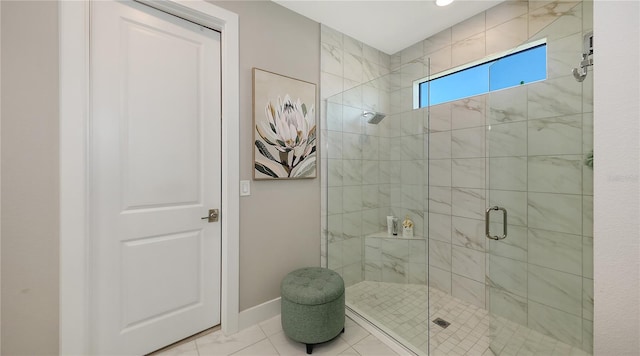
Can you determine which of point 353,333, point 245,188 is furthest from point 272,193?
point 353,333

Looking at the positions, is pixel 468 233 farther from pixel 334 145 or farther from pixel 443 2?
pixel 443 2

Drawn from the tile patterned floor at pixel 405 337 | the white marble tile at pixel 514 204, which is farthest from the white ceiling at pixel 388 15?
the tile patterned floor at pixel 405 337

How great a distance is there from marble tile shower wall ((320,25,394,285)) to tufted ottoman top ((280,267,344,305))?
437 millimetres

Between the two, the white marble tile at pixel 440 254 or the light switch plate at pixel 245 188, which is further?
the white marble tile at pixel 440 254

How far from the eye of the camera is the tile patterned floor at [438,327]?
136 cm

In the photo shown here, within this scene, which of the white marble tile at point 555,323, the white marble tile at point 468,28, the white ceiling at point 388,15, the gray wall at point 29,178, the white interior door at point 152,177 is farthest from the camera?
the white marble tile at point 468,28

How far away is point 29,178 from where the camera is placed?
1.12m

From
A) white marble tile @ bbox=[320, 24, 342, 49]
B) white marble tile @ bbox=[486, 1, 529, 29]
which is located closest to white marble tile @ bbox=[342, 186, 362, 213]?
white marble tile @ bbox=[320, 24, 342, 49]

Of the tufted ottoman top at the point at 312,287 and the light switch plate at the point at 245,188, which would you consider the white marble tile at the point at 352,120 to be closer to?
the light switch plate at the point at 245,188

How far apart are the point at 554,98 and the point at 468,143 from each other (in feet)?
2.59

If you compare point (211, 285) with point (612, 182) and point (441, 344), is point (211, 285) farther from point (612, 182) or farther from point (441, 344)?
point (612, 182)

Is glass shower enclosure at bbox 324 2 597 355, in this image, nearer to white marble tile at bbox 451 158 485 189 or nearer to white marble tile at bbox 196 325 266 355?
white marble tile at bbox 451 158 485 189

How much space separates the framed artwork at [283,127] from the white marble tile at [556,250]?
63.0 inches

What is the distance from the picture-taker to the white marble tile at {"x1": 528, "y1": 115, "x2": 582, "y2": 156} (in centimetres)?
122
